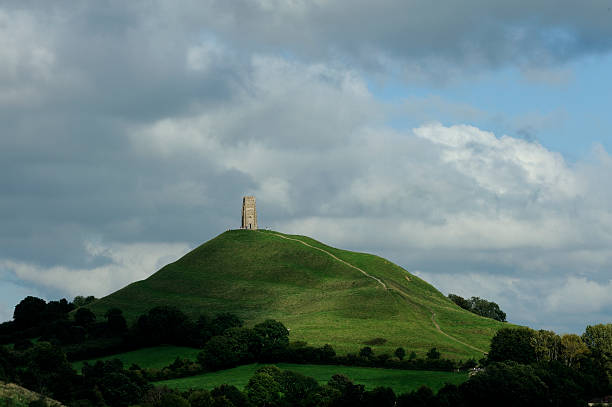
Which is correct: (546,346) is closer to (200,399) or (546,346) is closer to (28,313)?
(200,399)

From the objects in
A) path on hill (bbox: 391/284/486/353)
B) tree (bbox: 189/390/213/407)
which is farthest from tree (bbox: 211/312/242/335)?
tree (bbox: 189/390/213/407)

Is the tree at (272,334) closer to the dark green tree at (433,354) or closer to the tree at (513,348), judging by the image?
the dark green tree at (433,354)

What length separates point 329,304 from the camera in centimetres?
17150

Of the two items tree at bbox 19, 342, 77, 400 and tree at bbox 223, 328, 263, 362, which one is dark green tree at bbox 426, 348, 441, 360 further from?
tree at bbox 19, 342, 77, 400

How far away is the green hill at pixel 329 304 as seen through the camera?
147875 millimetres

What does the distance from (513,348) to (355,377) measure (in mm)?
27011

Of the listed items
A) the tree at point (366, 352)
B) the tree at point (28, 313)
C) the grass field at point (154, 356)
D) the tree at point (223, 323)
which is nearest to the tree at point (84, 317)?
the tree at point (28, 313)

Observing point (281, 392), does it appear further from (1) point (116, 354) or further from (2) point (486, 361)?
(1) point (116, 354)

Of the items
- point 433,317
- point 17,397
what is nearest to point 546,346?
point 433,317

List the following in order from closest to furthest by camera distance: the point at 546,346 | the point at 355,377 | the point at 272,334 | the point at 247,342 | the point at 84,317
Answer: the point at 355,377 < the point at 546,346 < the point at 247,342 < the point at 272,334 < the point at 84,317

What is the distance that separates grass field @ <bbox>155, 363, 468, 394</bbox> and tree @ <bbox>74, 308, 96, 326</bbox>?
42445mm

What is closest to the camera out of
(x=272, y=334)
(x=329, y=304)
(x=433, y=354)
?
(x=433, y=354)

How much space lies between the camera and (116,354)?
14638 cm

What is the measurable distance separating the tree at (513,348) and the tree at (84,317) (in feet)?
253
